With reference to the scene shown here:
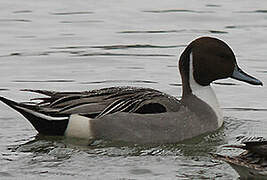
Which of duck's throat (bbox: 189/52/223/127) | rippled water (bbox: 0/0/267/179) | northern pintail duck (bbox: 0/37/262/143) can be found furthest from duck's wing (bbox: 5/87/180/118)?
duck's throat (bbox: 189/52/223/127)

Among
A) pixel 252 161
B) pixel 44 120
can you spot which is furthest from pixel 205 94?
pixel 252 161

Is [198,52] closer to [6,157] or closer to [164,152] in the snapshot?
[164,152]

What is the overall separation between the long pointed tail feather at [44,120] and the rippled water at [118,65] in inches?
4.9

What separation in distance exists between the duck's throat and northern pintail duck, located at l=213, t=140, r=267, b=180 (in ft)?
7.95

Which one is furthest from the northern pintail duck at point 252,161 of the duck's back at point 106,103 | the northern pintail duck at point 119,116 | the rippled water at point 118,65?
the duck's back at point 106,103

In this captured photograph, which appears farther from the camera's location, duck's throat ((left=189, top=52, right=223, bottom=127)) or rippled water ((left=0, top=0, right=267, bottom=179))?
duck's throat ((left=189, top=52, right=223, bottom=127))

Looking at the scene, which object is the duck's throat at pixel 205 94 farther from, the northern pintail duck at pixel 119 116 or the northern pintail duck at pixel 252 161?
the northern pintail duck at pixel 252 161

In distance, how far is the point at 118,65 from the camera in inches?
594

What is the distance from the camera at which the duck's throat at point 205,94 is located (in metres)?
11.7

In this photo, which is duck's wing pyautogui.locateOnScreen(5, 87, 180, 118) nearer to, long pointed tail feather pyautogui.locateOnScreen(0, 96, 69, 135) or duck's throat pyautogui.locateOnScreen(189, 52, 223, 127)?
long pointed tail feather pyautogui.locateOnScreen(0, 96, 69, 135)

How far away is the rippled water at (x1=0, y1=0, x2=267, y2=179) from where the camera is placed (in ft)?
33.5

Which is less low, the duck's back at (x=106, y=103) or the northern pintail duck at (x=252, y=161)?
the duck's back at (x=106, y=103)

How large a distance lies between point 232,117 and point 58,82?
2.78 m

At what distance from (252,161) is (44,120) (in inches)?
111
